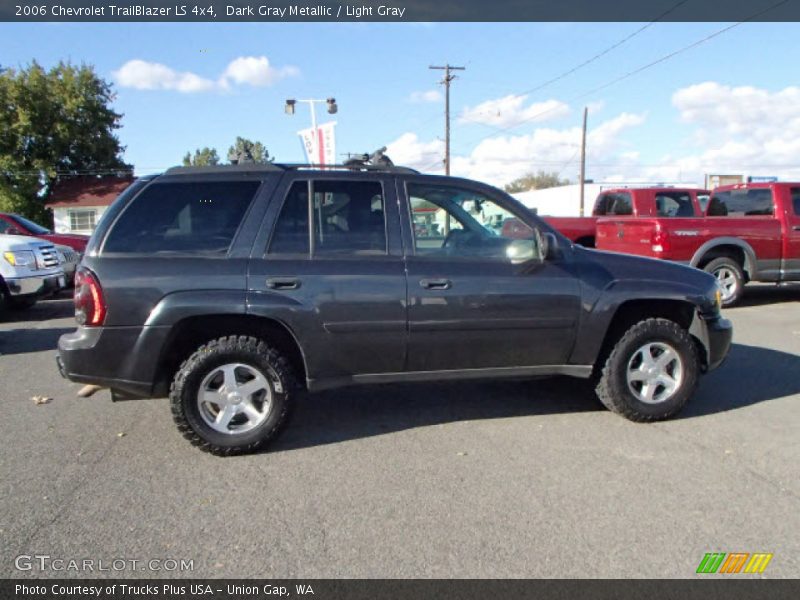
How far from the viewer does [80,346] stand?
3852 millimetres

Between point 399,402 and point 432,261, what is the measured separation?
1529 mm

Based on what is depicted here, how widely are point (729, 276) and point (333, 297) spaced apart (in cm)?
877

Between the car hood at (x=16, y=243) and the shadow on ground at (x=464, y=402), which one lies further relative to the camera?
the car hood at (x=16, y=243)

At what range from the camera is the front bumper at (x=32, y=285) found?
9.10 m

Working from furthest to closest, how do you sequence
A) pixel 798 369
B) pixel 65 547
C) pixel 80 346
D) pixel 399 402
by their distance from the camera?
1. pixel 798 369
2. pixel 399 402
3. pixel 80 346
4. pixel 65 547

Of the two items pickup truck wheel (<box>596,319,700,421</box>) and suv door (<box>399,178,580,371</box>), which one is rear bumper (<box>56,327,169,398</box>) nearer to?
suv door (<box>399,178,580,371</box>)

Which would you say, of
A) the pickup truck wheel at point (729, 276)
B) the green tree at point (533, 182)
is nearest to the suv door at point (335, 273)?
the pickup truck wheel at point (729, 276)

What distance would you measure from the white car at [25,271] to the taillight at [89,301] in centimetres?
638

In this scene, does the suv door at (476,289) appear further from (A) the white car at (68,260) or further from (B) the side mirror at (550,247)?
(A) the white car at (68,260)

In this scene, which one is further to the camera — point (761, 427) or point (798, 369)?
point (798, 369)

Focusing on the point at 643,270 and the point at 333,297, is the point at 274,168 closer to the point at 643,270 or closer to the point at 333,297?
the point at 333,297

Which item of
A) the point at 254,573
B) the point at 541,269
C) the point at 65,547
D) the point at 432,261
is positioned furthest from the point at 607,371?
the point at 65,547

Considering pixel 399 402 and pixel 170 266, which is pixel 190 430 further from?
pixel 399 402

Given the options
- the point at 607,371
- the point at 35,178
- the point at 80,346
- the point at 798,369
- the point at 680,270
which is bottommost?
the point at 798,369
